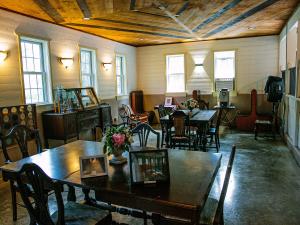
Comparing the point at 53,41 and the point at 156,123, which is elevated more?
the point at 53,41

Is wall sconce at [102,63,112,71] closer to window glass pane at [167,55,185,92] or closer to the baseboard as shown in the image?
window glass pane at [167,55,185,92]

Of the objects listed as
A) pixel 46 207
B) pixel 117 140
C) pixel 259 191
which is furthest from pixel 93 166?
pixel 259 191

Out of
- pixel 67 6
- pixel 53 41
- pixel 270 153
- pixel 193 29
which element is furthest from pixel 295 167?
pixel 53 41

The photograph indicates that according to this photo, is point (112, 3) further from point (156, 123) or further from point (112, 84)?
point (156, 123)

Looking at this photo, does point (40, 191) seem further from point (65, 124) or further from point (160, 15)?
point (160, 15)

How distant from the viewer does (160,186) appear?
178cm

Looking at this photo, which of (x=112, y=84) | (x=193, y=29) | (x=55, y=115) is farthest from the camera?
(x=112, y=84)

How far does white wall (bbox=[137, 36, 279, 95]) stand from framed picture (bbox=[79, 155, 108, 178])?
709 centimetres

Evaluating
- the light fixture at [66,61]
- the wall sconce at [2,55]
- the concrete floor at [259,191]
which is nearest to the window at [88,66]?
the light fixture at [66,61]

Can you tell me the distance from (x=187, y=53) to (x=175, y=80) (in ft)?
3.43

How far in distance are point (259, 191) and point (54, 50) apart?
4.69 metres

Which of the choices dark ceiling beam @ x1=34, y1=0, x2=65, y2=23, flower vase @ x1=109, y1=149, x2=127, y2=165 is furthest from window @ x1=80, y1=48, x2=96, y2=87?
flower vase @ x1=109, y1=149, x2=127, y2=165

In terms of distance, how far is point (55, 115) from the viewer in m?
4.83

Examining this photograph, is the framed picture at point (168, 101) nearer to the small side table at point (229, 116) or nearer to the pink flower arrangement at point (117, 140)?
the small side table at point (229, 116)
